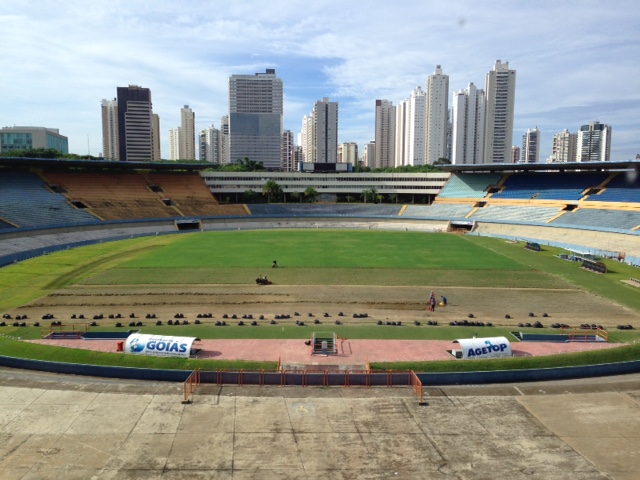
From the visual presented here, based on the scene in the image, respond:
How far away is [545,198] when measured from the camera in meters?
75.4

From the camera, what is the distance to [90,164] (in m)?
78.1

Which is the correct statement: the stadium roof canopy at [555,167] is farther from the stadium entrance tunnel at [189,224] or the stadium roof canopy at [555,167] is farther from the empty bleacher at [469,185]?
the stadium entrance tunnel at [189,224]

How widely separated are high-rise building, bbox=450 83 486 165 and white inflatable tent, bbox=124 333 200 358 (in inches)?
6428

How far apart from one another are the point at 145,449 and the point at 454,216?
73.5 meters

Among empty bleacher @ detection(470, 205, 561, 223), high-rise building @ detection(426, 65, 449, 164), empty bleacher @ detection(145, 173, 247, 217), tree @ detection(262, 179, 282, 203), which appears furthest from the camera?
high-rise building @ detection(426, 65, 449, 164)

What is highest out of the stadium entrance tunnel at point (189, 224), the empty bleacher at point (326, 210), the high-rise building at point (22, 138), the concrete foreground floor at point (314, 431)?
the high-rise building at point (22, 138)

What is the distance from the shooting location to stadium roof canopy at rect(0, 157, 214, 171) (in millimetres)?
69250

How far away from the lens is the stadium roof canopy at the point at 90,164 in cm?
6925

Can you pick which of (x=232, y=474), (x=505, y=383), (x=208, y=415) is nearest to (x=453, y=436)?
(x=505, y=383)

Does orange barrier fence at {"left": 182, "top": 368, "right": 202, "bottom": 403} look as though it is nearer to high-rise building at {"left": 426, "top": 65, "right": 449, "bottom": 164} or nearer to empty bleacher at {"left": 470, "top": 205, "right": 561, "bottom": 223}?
empty bleacher at {"left": 470, "top": 205, "right": 561, "bottom": 223}

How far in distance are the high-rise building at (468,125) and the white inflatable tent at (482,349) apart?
157828 millimetres

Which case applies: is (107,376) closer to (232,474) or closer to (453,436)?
(232,474)

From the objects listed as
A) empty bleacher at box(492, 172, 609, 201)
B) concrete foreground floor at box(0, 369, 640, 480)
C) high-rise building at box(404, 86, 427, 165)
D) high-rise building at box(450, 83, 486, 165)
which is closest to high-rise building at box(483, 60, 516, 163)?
high-rise building at box(450, 83, 486, 165)

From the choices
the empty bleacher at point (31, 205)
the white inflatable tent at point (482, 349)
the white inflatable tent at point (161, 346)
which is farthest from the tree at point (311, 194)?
the white inflatable tent at point (482, 349)
